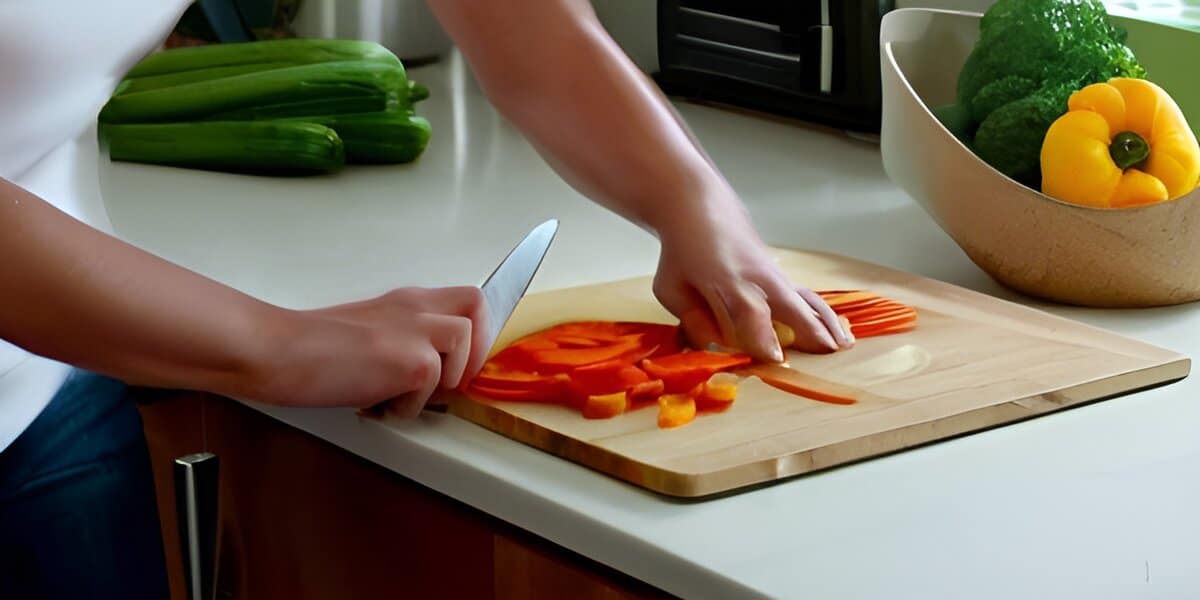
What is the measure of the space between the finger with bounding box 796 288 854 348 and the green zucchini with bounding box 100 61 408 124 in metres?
0.69

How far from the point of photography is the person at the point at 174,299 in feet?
2.39

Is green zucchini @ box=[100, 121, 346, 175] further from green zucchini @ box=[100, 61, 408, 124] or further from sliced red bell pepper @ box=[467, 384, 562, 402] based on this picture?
sliced red bell pepper @ box=[467, 384, 562, 402]

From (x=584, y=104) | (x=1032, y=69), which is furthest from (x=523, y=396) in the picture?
(x=1032, y=69)

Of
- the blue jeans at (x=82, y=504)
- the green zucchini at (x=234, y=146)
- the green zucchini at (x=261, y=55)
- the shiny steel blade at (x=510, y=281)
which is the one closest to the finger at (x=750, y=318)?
the shiny steel blade at (x=510, y=281)

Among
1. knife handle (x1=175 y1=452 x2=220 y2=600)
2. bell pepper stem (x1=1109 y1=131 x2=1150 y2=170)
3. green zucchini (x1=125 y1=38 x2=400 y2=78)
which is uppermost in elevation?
green zucchini (x1=125 y1=38 x2=400 y2=78)

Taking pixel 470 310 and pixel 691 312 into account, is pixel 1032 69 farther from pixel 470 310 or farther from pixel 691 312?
pixel 470 310

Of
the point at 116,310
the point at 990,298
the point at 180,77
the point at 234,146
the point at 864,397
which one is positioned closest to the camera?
the point at 116,310

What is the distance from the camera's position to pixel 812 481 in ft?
2.43

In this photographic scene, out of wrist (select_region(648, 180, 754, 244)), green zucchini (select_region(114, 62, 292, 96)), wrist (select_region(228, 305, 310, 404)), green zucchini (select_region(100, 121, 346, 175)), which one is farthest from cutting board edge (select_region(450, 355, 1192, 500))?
green zucchini (select_region(114, 62, 292, 96))

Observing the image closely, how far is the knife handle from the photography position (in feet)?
3.02

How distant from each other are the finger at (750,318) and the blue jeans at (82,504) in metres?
0.39

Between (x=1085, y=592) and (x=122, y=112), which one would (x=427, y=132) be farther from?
(x=1085, y=592)

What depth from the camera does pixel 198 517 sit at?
92 cm

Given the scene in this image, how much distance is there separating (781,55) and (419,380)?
35.3 inches
